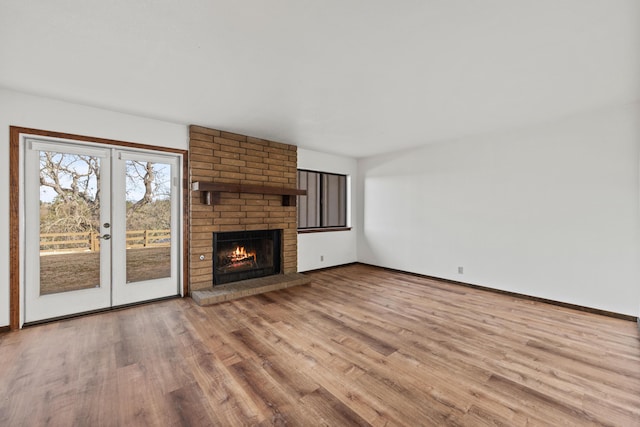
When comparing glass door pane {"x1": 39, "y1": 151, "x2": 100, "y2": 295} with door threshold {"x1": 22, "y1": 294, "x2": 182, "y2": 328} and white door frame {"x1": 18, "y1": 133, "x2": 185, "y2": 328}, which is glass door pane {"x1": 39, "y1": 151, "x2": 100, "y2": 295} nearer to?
white door frame {"x1": 18, "y1": 133, "x2": 185, "y2": 328}

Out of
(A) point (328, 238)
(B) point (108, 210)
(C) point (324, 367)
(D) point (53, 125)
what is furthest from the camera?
(A) point (328, 238)

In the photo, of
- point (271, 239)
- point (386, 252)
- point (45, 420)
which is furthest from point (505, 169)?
point (45, 420)

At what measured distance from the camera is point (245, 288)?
4.03 metres

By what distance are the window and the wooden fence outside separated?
254 cm

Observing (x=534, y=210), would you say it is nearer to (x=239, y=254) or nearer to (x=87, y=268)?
(x=239, y=254)

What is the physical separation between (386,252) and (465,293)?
184 centimetres

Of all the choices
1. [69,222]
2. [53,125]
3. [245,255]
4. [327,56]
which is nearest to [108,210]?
[69,222]

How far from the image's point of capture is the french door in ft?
9.87

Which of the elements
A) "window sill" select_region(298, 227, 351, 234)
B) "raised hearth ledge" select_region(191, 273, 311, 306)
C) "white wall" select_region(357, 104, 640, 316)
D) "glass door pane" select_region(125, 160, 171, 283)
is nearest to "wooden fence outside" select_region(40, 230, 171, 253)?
"glass door pane" select_region(125, 160, 171, 283)

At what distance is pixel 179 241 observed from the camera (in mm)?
3943

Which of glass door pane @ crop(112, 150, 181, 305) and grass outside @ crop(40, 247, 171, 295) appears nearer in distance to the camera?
grass outside @ crop(40, 247, 171, 295)

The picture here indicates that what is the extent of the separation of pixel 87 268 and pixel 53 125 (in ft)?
5.46

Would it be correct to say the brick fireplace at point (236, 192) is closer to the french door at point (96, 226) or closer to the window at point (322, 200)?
the french door at point (96, 226)

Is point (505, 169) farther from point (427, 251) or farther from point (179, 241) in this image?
point (179, 241)
